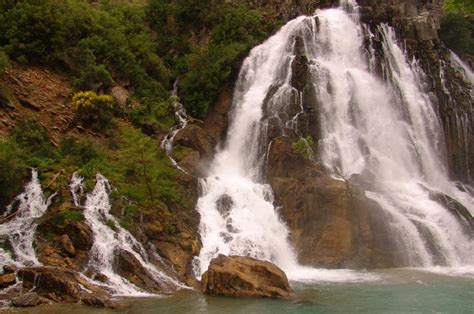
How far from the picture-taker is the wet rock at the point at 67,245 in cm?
1798

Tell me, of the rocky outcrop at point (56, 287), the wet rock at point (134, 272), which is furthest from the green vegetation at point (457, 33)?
the rocky outcrop at point (56, 287)

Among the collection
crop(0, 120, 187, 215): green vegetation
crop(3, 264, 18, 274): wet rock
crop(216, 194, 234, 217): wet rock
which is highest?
crop(0, 120, 187, 215): green vegetation

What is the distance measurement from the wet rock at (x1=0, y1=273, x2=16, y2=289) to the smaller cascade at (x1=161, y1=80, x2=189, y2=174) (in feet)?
39.9

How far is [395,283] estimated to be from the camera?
19547 mm

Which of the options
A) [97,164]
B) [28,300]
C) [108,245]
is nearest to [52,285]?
[28,300]

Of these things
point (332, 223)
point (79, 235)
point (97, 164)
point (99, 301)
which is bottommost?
point (99, 301)

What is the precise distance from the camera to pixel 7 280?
15258mm

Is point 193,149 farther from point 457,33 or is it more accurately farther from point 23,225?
point 457,33

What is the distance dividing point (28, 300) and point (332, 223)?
14392 millimetres

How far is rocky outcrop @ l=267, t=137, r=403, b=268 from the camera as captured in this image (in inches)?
916

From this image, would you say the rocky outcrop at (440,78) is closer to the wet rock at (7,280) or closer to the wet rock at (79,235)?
the wet rock at (79,235)

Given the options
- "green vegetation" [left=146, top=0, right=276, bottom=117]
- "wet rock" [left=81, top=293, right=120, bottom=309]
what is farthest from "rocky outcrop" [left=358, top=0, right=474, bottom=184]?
"wet rock" [left=81, top=293, right=120, bottom=309]

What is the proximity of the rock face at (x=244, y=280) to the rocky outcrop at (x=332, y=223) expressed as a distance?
5.91 meters

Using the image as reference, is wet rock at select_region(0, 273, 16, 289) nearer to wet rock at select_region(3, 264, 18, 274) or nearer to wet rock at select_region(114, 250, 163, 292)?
wet rock at select_region(3, 264, 18, 274)
